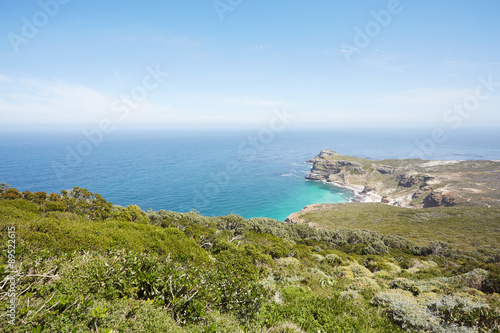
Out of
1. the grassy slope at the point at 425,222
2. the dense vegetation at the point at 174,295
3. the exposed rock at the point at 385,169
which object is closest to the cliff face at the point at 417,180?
the exposed rock at the point at 385,169

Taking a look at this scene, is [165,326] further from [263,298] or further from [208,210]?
[208,210]

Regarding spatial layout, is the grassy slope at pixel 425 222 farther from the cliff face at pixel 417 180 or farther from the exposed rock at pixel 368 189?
the exposed rock at pixel 368 189

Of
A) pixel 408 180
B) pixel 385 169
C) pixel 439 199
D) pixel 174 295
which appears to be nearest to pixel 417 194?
pixel 439 199

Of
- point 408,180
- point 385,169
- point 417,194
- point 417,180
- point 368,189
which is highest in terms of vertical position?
point 385,169

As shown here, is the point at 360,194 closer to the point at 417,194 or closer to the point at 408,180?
the point at 417,194

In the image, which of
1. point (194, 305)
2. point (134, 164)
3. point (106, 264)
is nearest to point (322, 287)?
point (194, 305)

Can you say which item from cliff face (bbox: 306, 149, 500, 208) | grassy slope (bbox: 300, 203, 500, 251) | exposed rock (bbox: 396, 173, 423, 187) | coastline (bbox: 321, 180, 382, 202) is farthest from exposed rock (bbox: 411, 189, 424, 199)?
grassy slope (bbox: 300, 203, 500, 251)
